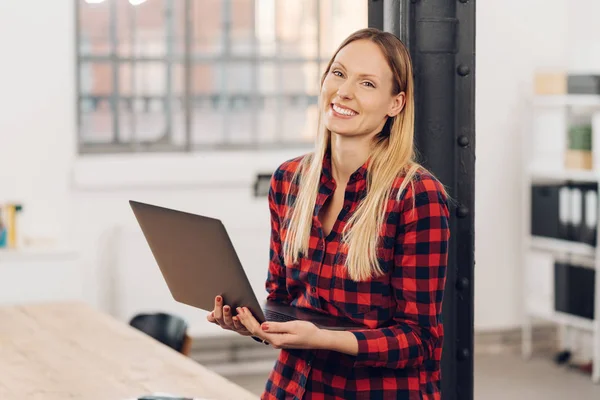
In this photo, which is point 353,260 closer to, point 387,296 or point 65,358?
point 387,296

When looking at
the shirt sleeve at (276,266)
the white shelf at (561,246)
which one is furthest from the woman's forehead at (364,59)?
the white shelf at (561,246)

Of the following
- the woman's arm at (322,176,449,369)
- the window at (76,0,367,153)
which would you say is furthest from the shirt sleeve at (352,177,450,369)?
the window at (76,0,367,153)

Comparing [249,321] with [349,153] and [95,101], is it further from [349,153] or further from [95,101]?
[95,101]

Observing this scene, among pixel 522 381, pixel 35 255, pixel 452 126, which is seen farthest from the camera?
pixel 522 381

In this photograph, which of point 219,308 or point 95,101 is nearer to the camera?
point 219,308

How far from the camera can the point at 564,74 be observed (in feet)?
18.9

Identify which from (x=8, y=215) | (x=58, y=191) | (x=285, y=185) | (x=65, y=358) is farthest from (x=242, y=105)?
(x=285, y=185)

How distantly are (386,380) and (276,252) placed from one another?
1.06 feet

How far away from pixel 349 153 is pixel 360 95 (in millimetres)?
109

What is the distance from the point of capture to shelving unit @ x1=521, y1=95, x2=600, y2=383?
5.72 metres

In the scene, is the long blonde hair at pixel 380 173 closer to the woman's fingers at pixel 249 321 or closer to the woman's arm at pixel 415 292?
the woman's arm at pixel 415 292

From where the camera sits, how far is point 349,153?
1.74 meters

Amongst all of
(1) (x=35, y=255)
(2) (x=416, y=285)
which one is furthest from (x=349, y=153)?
(1) (x=35, y=255)

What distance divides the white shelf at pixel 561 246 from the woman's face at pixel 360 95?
416 cm
